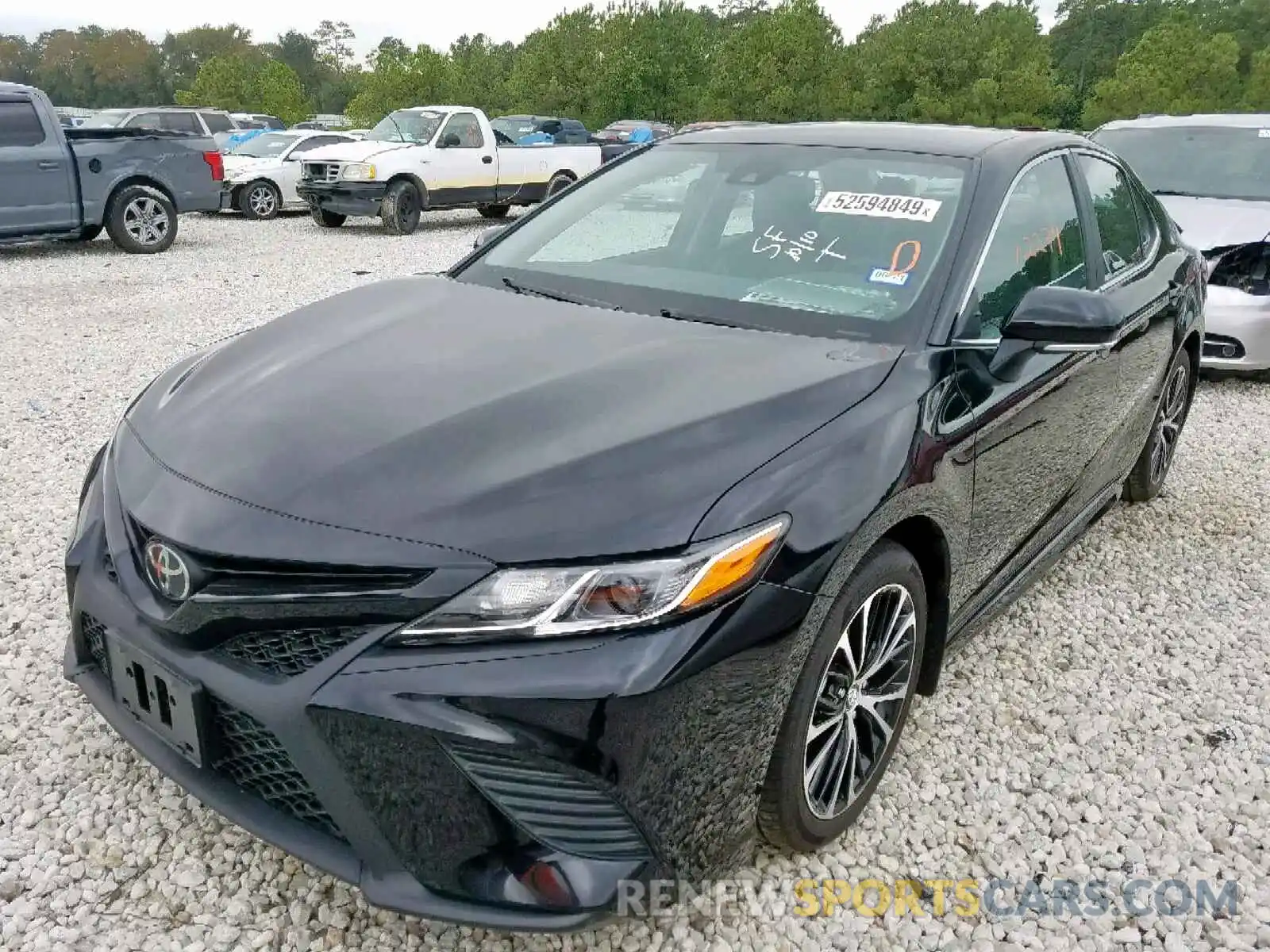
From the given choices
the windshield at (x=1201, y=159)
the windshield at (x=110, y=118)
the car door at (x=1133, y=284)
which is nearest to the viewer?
the car door at (x=1133, y=284)

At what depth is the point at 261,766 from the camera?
6.34 feet

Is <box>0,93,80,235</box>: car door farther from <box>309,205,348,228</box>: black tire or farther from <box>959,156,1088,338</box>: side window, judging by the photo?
<box>959,156,1088,338</box>: side window

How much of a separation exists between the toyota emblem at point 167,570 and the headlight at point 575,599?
0.48 metres

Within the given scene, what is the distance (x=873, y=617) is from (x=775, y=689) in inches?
18.2

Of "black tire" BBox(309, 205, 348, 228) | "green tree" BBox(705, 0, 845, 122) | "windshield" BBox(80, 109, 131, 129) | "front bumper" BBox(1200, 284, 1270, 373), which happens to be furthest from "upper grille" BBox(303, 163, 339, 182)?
"green tree" BBox(705, 0, 845, 122)

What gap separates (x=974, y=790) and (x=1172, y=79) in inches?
1727

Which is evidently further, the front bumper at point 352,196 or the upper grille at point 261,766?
the front bumper at point 352,196

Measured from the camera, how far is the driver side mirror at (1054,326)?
2.62m

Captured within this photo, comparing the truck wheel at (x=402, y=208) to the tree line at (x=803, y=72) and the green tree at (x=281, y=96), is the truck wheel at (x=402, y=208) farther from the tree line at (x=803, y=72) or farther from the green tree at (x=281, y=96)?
the green tree at (x=281, y=96)

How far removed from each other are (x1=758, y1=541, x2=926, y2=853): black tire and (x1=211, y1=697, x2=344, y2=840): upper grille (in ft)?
2.95

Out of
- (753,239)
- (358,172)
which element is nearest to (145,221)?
(358,172)

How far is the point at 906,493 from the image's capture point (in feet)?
7.49

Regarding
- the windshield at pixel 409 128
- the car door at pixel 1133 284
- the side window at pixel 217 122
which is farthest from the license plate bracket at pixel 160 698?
the side window at pixel 217 122

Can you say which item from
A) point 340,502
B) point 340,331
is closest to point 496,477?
point 340,502
